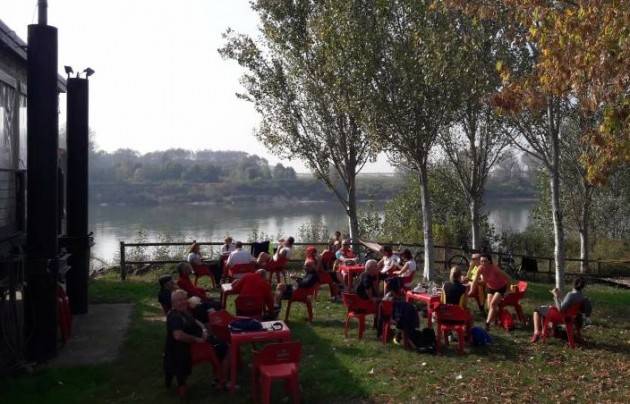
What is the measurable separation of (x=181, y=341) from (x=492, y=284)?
580 cm

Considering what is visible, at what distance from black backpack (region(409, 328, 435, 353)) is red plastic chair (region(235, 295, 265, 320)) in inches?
90.9

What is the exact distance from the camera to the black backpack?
8570 millimetres

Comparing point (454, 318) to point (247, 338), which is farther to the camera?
point (454, 318)

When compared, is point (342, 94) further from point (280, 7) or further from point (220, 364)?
point (220, 364)

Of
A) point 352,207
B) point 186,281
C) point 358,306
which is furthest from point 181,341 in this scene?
point 352,207

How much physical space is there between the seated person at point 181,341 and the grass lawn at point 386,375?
14.7 inches

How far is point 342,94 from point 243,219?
122ft

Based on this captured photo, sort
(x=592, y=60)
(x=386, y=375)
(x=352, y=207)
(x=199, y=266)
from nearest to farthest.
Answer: (x=592, y=60), (x=386, y=375), (x=199, y=266), (x=352, y=207)

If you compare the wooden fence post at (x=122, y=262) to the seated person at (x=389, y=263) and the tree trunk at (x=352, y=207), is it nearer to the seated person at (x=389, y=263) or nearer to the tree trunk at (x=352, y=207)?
the tree trunk at (x=352, y=207)

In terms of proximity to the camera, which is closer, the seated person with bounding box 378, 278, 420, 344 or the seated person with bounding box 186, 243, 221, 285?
the seated person with bounding box 378, 278, 420, 344

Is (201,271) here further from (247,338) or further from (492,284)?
(492,284)

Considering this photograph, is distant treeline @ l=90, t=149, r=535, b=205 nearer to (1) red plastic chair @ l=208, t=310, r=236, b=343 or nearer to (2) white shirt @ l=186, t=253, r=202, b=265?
Answer: (2) white shirt @ l=186, t=253, r=202, b=265

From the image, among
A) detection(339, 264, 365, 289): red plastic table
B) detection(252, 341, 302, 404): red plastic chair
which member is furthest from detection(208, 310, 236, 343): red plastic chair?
detection(339, 264, 365, 289): red plastic table

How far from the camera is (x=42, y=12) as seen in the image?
8297 mm
